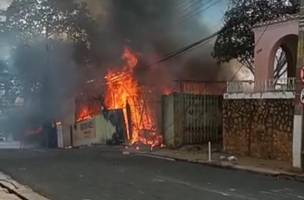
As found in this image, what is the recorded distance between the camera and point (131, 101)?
107 ft

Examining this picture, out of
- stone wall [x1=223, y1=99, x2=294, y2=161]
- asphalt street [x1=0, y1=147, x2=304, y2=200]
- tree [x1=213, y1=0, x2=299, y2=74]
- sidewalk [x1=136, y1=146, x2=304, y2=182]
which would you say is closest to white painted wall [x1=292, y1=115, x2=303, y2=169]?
sidewalk [x1=136, y1=146, x2=304, y2=182]

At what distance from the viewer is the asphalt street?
11.1 meters

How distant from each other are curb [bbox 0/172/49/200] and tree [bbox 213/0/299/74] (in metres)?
15.3

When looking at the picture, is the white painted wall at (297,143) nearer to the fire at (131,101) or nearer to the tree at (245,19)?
the tree at (245,19)

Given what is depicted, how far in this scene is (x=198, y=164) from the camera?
18938mm

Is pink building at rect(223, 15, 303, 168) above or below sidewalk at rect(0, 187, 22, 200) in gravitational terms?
above

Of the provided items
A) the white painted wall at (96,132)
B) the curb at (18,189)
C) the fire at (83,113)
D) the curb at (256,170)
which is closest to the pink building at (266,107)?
the curb at (256,170)

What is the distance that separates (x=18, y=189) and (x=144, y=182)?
2.95 meters

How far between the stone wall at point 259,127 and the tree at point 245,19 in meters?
5.08

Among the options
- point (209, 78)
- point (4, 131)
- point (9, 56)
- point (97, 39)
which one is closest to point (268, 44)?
point (209, 78)

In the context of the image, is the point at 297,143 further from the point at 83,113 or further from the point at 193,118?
the point at 83,113

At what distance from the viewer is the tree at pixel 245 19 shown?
26609 mm

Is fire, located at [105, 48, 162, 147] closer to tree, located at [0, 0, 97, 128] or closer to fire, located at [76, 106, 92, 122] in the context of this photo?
fire, located at [76, 106, 92, 122]

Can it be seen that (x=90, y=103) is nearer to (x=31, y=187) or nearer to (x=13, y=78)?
(x=13, y=78)
